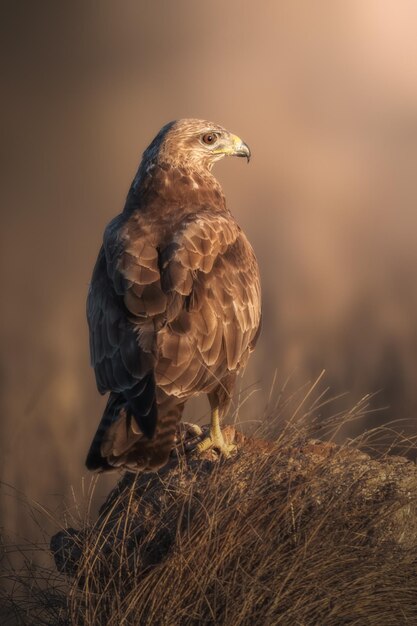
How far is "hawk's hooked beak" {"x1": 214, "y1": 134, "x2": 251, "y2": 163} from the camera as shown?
8297mm

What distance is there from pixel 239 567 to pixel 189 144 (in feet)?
12.9

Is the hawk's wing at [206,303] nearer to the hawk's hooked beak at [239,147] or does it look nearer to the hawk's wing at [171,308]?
the hawk's wing at [171,308]

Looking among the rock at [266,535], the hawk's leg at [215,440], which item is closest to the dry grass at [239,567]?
the rock at [266,535]

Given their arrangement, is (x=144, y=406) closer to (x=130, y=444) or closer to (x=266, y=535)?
(x=130, y=444)

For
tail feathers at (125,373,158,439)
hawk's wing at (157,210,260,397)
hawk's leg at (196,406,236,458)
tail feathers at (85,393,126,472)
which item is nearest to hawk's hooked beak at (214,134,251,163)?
hawk's wing at (157,210,260,397)

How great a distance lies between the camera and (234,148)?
8.33m

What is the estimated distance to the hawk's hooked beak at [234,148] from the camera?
830 centimetres

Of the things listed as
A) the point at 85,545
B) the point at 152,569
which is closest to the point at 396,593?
the point at 152,569

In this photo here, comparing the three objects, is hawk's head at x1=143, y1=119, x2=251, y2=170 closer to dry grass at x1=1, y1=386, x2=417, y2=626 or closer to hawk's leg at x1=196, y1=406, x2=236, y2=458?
hawk's leg at x1=196, y1=406, x2=236, y2=458

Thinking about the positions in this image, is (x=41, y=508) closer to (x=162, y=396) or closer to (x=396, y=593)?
(x=162, y=396)

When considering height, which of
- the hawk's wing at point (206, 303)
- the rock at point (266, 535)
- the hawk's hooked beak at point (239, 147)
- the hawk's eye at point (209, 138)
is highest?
the hawk's eye at point (209, 138)

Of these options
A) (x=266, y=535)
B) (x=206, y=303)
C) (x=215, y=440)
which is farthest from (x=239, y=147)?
(x=266, y=535)

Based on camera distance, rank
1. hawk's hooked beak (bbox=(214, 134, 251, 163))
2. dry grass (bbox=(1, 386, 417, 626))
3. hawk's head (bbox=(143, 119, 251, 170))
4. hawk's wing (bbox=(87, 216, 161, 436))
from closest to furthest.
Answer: dry grass (bbox=(1, 386, 417, 626)), hawk's wing (bbox=(87, 216, 161, 436)), hawk's head (bbox=(143, 119, 251, 170)), hawk's hooked beak (bbox=(214, 134, 251, 163))

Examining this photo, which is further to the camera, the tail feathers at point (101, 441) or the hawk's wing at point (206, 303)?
the hawk's wing at point (206, 303)
